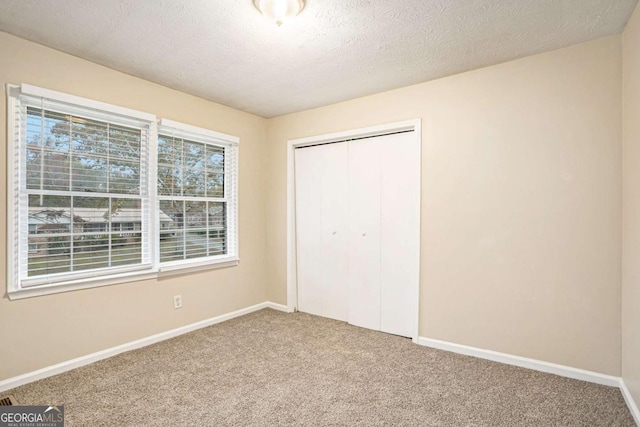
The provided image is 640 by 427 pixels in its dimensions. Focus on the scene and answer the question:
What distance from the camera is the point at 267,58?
2.59 meters

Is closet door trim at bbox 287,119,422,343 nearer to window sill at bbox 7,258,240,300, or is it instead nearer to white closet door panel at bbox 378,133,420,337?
white closet door panel at bbox 378,133,420,337

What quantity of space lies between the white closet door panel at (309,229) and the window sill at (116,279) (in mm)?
839

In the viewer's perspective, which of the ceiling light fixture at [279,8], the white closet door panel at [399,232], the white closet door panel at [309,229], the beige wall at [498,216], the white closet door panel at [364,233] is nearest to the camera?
the ceiling light fixture at [279,8]

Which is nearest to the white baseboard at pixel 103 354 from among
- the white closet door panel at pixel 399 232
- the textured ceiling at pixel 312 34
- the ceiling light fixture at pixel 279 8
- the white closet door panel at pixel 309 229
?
the white closet door panel at pixel 309 229

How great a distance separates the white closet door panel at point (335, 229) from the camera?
12.0 ft

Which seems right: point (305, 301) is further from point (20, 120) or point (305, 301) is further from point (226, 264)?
point (20, 120)

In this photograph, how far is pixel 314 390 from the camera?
7.44ft

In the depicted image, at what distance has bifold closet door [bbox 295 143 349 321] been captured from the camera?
3695 mm

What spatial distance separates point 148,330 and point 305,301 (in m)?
1.72

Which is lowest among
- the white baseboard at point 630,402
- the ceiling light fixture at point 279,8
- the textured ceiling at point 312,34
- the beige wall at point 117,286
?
the white baseboard at point 630,402

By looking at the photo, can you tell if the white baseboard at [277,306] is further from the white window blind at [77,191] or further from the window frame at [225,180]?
the white window blind at [77,191]

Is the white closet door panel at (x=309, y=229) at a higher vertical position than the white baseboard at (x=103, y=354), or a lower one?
higher

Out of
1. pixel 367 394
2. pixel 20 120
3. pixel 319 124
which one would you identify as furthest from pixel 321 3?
pixel 367 394

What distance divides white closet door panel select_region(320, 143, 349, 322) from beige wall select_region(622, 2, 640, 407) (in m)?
2.25
